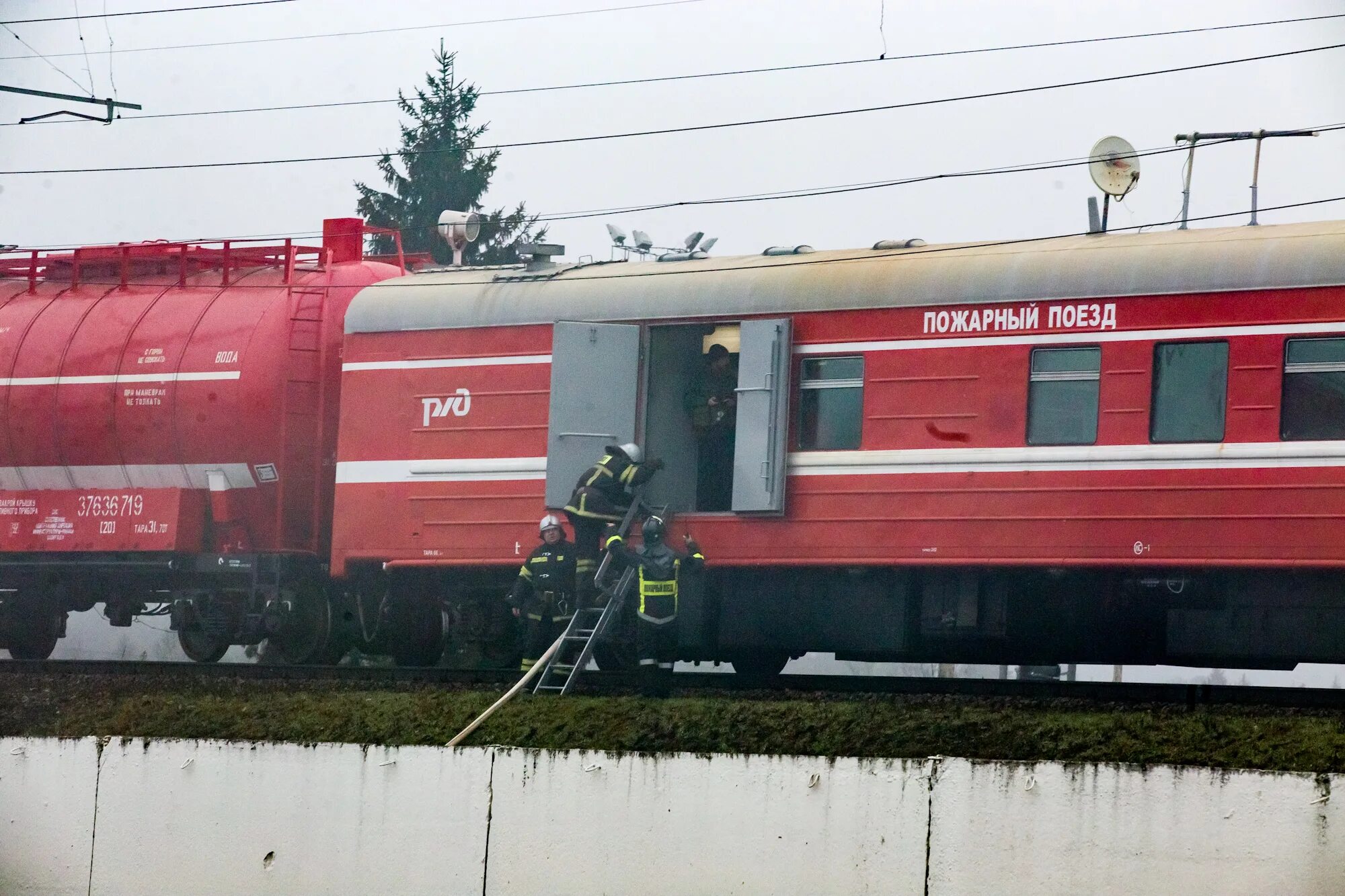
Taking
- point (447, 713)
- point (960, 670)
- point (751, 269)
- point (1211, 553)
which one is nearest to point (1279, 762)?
point (1211, 553)

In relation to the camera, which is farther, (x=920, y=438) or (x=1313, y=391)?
(x=920, y=438)

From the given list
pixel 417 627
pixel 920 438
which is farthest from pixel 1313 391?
pixel 417 627

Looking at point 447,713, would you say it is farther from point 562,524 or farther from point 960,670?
point 960,670

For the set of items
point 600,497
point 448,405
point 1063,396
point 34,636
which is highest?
point 1063,396

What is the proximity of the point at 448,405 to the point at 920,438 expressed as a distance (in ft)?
14.8

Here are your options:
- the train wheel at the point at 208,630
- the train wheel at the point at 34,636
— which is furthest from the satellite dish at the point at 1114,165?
the train wheel at the point at 34,636

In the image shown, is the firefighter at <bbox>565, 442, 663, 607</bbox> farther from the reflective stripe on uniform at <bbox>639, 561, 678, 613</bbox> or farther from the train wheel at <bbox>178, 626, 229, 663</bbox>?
the train wheel at <bbox>178, 626, 229, 663</bbox>

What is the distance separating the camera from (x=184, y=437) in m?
17.2

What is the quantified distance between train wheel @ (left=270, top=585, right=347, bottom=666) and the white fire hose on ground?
11.1 ft

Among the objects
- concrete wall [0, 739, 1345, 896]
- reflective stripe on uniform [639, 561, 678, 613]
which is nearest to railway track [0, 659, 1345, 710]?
reflective stripe on uniform [639, 561, 678, 613]

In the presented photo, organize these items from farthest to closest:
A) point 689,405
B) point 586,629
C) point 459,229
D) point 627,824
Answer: point 459,229
point 689,405
point 586,629
point 627,824

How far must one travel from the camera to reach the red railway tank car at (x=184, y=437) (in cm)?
1706

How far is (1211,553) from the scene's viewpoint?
12.9 metres

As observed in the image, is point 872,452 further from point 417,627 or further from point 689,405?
point 417,627
